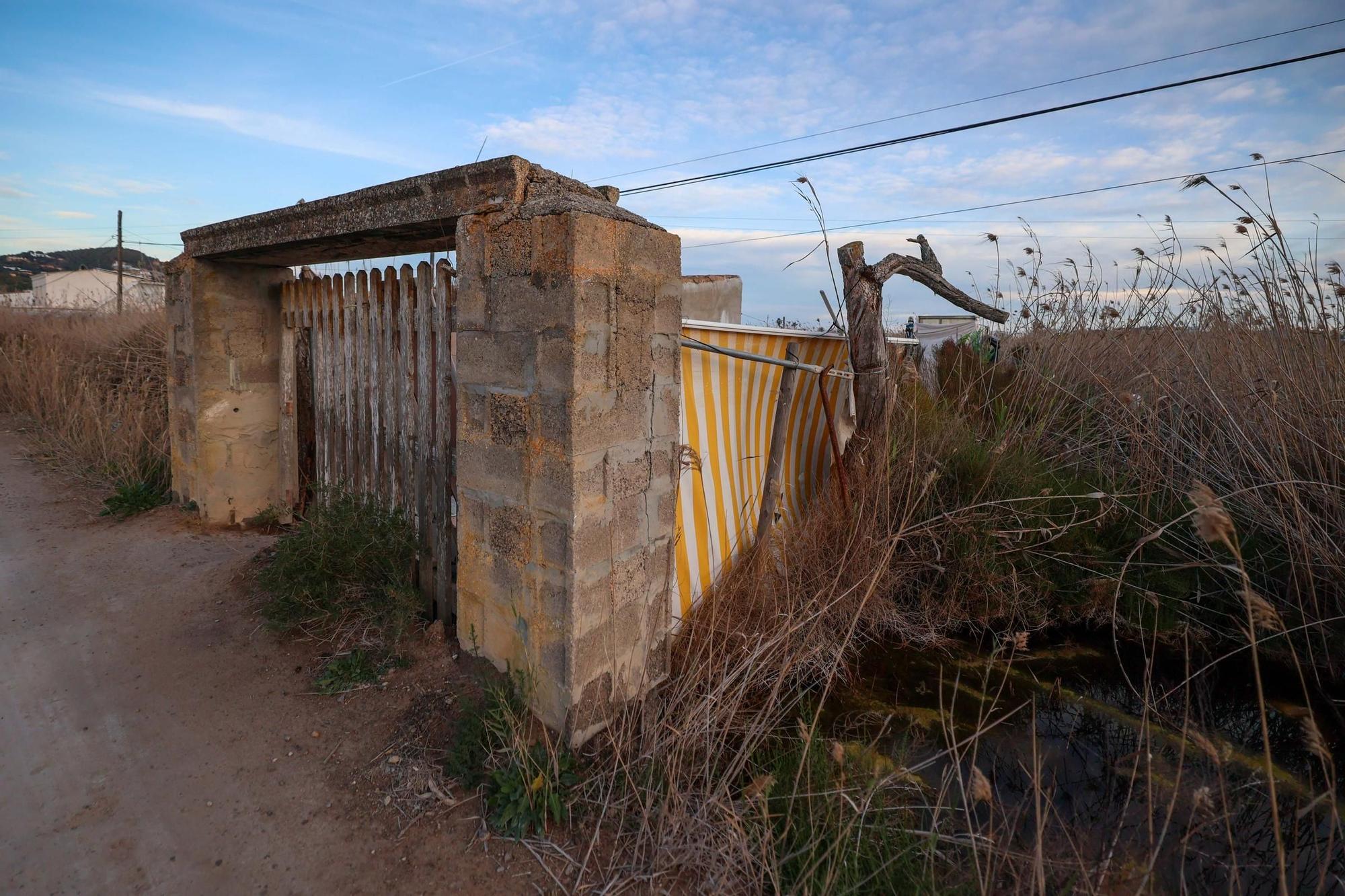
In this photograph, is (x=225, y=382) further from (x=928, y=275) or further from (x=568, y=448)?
(x=928, y=275)

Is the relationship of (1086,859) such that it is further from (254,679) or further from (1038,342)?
(1038,342)

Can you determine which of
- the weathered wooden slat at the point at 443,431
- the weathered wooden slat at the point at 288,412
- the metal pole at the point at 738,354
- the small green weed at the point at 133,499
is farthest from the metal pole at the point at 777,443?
the small green weed at the point at 133,499

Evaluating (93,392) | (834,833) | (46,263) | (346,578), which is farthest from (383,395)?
(46,263)

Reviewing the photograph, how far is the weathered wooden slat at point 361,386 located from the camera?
4.18 metres

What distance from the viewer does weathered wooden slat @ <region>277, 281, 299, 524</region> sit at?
496cm

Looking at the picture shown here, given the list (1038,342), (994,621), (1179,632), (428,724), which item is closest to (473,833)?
(428,724)

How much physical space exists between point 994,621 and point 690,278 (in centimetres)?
324

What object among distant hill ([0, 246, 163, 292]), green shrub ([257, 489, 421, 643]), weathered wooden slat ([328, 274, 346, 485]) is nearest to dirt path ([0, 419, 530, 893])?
green shrub ([257, 489, 421, 643])

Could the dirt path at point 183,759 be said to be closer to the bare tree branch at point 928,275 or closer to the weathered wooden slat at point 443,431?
the weathered wooden slat at point 443,431

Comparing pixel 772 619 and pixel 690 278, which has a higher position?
pixel 690 278

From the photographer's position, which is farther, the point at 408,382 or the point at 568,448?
the point at 408,382

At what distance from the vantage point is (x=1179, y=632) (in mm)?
3967

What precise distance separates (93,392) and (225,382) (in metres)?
4.26

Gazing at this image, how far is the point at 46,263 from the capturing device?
39406 millimetres
